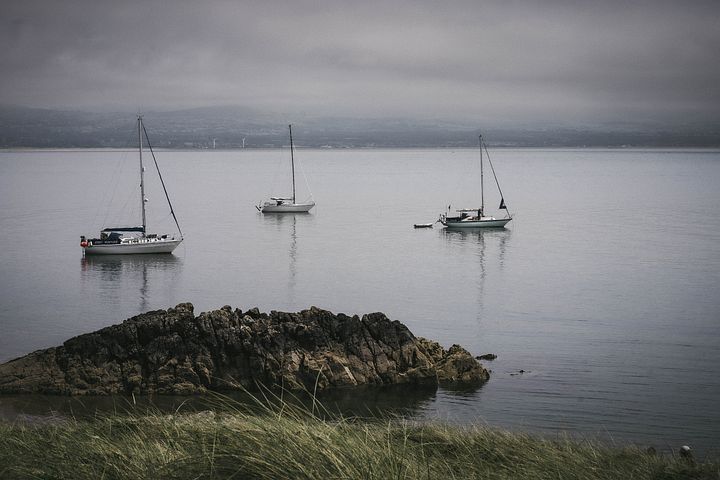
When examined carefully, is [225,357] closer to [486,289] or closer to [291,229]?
[486,289]

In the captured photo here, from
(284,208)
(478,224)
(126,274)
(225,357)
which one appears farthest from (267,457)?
(284,208)

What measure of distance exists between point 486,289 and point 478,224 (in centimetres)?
2520

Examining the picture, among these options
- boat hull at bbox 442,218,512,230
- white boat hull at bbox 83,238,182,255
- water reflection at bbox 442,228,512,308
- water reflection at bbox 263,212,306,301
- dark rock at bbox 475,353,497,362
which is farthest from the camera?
boat hull at bbox 442,218,512,230

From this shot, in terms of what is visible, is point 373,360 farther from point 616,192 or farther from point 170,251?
point 616,192

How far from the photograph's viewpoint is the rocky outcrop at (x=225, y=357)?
1917 centimetres

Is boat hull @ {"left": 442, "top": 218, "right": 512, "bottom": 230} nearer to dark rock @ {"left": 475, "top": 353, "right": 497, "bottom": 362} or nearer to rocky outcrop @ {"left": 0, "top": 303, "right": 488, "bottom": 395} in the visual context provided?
dark rock @ {"left": 475, "top": 353, "right": 497, "bottom": 362}

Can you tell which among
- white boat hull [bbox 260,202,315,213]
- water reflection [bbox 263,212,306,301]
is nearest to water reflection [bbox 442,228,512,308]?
water reflection [bbox 263,212,306,301]

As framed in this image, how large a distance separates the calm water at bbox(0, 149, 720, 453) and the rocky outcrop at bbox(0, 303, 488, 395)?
3.18ft

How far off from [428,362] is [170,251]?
28884 millimetres

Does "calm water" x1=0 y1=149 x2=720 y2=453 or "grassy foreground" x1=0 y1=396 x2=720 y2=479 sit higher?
"grassy foreground" x1=0 y1=396 x2=720 y2=479


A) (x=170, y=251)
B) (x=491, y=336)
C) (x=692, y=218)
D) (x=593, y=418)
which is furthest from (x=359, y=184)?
(x=593, y=418)

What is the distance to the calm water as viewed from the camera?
774 inches

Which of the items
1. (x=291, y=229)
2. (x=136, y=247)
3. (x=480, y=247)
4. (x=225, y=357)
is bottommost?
(x=291, y=229)

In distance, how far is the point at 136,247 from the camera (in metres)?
46.2
